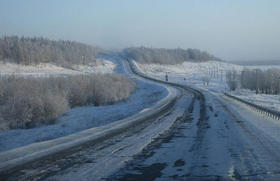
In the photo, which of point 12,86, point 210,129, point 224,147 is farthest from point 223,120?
point 12,86

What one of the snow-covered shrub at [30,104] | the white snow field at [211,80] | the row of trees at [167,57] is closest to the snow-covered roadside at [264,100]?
the white snow field at [211,80]

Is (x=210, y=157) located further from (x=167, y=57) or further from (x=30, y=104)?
(x=167, y=57)

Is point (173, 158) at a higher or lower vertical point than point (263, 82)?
lower

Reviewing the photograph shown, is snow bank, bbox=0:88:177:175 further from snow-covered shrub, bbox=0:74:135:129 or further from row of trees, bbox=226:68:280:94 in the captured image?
row of trees, bbox=226:68:280:94

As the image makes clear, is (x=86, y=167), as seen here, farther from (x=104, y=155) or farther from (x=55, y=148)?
(x=55, y=148)

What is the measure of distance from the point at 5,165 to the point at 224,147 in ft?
23.4

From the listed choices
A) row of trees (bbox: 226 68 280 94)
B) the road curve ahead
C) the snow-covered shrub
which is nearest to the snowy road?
the road curve ahead

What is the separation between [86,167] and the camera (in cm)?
842

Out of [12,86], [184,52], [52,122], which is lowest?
[52,122]

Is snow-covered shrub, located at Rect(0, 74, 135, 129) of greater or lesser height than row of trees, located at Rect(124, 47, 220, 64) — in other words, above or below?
below

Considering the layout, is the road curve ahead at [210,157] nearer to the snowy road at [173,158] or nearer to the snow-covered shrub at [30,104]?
the snowy road at [173,158]

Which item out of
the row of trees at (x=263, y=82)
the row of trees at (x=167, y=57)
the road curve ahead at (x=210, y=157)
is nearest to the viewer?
the road curve ahead at (x=210, y=157)

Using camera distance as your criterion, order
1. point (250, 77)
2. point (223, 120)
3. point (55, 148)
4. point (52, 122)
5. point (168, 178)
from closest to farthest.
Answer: point (168, 178)
point (55, 148)
point (223, 120)
point (52, 122)
point (250, 77)

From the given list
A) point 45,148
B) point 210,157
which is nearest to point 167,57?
point 45,148
